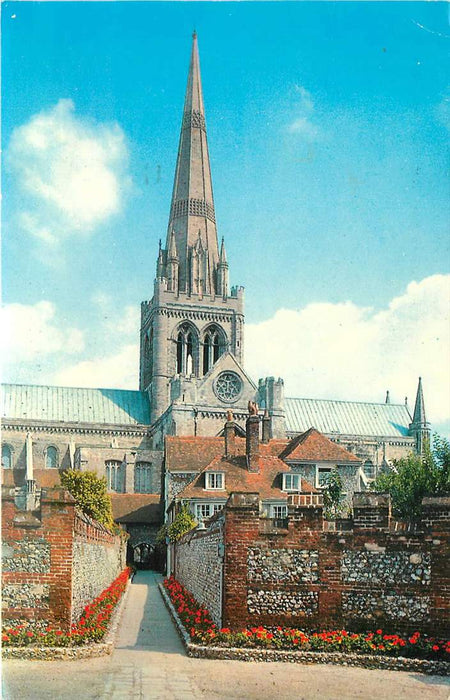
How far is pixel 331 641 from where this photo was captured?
16.8 metres

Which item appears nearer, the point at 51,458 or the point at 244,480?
the point at 244,480

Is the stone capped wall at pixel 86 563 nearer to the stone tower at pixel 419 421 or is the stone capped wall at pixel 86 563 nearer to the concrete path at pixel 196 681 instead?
the concrete path at pixel 196 681

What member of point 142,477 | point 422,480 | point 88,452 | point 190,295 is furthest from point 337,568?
point 190,295

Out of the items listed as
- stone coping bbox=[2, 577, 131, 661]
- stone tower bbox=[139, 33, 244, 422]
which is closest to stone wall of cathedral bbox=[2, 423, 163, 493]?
stone tower bbox=[139, 33, 244, 422]

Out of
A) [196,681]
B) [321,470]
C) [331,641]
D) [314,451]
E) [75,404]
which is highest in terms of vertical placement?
[75,404]

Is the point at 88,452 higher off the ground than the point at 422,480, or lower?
higher

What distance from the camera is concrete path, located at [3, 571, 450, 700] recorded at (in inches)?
537

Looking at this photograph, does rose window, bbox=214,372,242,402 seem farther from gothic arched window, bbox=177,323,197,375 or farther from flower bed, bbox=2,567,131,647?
flower bed, bbox=2,567,131,647

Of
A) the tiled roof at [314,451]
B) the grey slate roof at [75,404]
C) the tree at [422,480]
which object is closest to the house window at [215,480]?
the tiled roof at [314,451]

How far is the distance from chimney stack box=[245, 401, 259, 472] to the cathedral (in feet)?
110

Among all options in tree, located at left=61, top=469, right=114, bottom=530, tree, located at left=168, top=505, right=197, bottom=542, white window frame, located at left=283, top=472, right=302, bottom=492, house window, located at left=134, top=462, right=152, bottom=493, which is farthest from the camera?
house window, located at left=134, top=462, right=152, bottom=493

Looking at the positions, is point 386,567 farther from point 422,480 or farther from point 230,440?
point 422,480

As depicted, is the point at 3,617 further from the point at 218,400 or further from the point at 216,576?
the point at 218,400

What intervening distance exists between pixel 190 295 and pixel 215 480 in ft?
183
